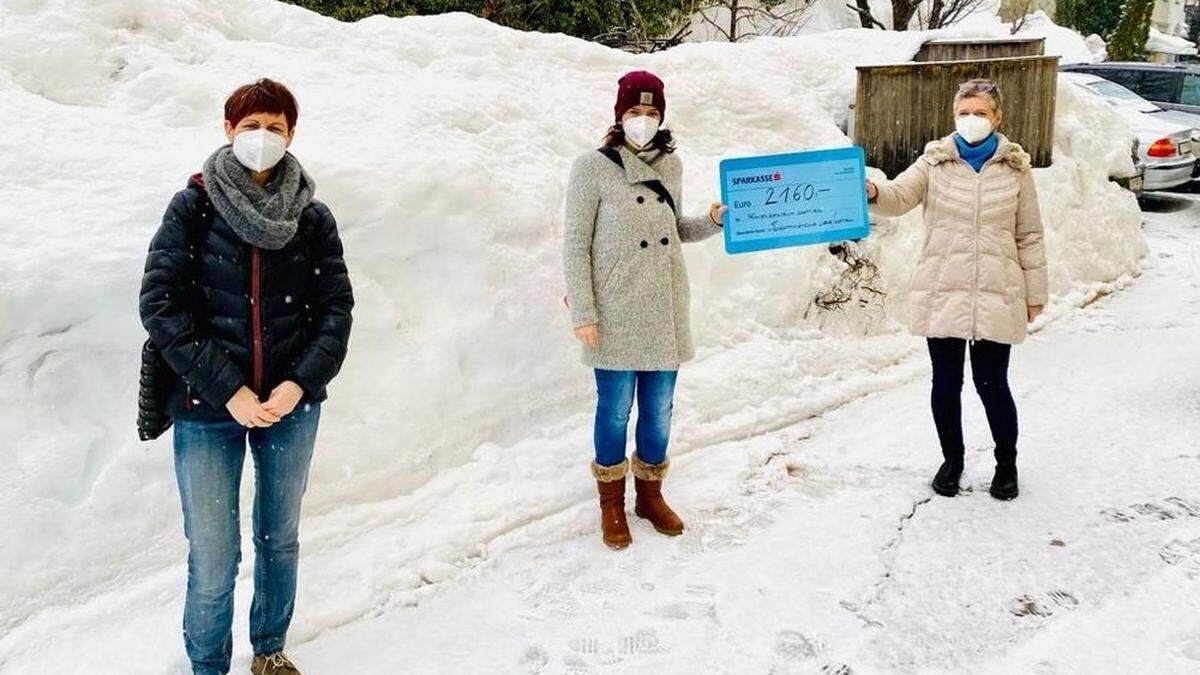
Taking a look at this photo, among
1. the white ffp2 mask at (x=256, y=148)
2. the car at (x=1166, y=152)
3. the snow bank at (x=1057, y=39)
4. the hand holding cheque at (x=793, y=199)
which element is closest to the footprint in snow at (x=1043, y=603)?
the hand holding cheque at (x=793, y=199)

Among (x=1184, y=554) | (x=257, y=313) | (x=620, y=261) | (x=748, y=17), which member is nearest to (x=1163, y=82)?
(x=748, y=17)

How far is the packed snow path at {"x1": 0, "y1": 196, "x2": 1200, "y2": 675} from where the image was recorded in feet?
9.93

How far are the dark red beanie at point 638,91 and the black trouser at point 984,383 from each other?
166cm

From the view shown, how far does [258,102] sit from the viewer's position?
263cm

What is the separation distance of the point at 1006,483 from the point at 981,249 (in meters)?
1.06

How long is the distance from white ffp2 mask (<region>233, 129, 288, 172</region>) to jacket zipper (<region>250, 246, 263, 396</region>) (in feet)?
0.81

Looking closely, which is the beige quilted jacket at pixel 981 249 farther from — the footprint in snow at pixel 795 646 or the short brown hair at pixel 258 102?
the short brown hair at pixel 258 102

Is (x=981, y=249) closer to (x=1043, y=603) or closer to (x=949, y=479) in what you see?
(x=949, y=479)

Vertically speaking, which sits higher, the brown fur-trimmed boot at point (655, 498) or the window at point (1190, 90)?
the window at point (1190, 90)

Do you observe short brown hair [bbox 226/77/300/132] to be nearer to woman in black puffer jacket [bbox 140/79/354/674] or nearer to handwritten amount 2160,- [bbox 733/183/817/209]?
woman in black puffer jacket [bbox 140/79/354/674]

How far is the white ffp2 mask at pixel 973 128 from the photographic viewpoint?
381 centimetres

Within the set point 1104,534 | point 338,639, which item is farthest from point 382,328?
point 1104,534

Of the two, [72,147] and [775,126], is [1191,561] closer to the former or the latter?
[775,126]

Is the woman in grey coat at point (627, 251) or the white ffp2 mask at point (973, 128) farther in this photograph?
the white ffp2 mask at point (973, 128)
